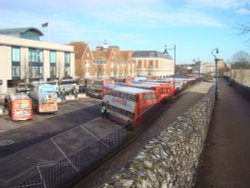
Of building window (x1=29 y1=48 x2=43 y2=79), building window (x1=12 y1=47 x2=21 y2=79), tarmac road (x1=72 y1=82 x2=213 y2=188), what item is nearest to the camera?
tarmac road (x1=72 y1=82 x2=213 y2=188)

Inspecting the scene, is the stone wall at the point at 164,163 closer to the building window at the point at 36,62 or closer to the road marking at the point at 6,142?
the road marking at the point at 6,142

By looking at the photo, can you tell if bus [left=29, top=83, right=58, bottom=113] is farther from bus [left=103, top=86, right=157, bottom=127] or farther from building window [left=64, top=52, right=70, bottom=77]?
building window [left=64, top=52, right=70, bottom=77]

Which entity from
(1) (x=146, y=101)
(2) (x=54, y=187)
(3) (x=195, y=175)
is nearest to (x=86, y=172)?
(2) (x=54, y=187)

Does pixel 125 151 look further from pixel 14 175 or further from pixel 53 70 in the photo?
pixel 53 70

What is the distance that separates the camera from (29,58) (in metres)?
50.8

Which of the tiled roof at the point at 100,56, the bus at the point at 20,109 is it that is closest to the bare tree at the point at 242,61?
the tiled roof at the point at 100,56

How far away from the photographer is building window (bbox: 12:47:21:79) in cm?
4744

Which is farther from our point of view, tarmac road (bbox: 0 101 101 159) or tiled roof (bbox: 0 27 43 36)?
tiled roof (bbox: 0 27 43 36)

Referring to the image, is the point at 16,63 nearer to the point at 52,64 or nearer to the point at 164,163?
the point at 52,64

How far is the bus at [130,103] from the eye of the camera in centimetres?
2241

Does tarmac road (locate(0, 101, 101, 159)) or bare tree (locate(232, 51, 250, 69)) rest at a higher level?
bare tree (locate(232, 51, 250, 69))

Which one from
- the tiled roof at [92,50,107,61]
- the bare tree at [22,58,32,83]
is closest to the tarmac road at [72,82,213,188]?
the bare tree at [22,58,32,83]

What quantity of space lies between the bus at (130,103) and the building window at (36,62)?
2761cm

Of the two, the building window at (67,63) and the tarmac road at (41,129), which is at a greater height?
the building window at (67,63)
